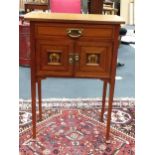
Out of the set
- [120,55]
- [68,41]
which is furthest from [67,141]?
[120,55]

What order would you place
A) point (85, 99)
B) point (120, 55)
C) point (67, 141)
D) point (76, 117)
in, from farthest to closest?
point (120, 55), point (85, 99), point (76, 117), point (67, 141)

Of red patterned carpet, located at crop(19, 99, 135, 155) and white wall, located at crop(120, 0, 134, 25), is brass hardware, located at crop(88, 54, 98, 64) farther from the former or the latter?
white wall, located at crop(120, 0, 134, 25)

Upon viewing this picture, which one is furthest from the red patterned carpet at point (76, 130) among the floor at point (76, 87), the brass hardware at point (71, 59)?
the brass hardware at point (71, 59)

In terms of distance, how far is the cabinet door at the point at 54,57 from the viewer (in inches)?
61.3

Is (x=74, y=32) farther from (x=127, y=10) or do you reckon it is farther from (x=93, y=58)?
(x=127, y=10)

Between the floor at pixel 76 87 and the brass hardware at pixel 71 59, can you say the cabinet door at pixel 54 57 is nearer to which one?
the brass hardware at pixel 71 59

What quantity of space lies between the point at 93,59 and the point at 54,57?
0.73ft

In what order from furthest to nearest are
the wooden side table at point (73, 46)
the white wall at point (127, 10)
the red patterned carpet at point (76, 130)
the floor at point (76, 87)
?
1. the white wall at point (127, 10)
2. the floor at point (76, 87)
3. the red patterned carpet at point (76, 130)
4. the wooden side table at point (73, 46)

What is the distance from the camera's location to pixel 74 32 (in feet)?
5.04

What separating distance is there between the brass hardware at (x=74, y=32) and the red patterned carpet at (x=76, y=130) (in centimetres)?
66

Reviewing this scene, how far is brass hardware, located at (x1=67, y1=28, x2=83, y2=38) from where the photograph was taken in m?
1.53
